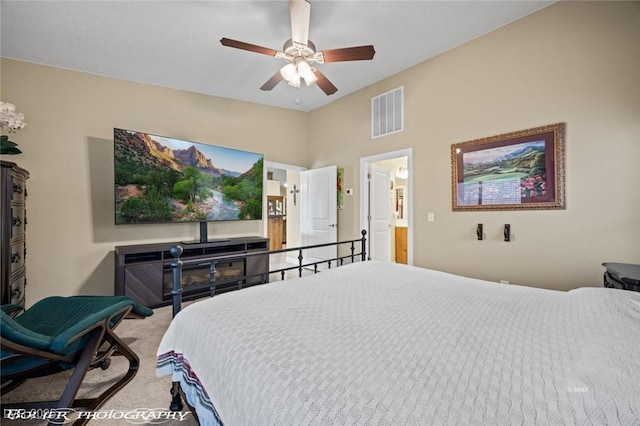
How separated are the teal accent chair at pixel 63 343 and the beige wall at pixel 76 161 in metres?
1.75

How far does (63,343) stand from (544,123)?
13.2 feet

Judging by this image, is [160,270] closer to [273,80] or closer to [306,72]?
[273,80]

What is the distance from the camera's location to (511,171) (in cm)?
287

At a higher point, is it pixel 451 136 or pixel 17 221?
pixel 451 136

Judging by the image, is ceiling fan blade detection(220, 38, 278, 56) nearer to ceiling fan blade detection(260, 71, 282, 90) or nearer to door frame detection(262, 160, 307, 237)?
ceiling fan blade detection(260, 71, 282, 90)

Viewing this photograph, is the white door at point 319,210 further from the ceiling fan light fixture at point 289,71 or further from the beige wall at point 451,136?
the ceiling fan light fixture at point 289,71

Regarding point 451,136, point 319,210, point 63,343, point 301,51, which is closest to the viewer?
point 63,343

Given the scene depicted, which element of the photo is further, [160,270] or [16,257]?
[160,270]

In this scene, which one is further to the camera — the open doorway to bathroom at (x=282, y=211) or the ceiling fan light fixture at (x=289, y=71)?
the open doorway to bathroom at (x=282, y=211)

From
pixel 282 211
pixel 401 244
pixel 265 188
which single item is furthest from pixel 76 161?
pixel 282 211

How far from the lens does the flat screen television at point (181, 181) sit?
3383 mm

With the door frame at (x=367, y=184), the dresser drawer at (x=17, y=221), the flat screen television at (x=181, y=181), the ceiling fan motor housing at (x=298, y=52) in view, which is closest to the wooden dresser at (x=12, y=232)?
the dresser drawer at (x=17, y=221)

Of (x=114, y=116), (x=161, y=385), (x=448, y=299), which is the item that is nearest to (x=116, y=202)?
(x=114, y=116)

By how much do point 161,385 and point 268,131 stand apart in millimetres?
4082
